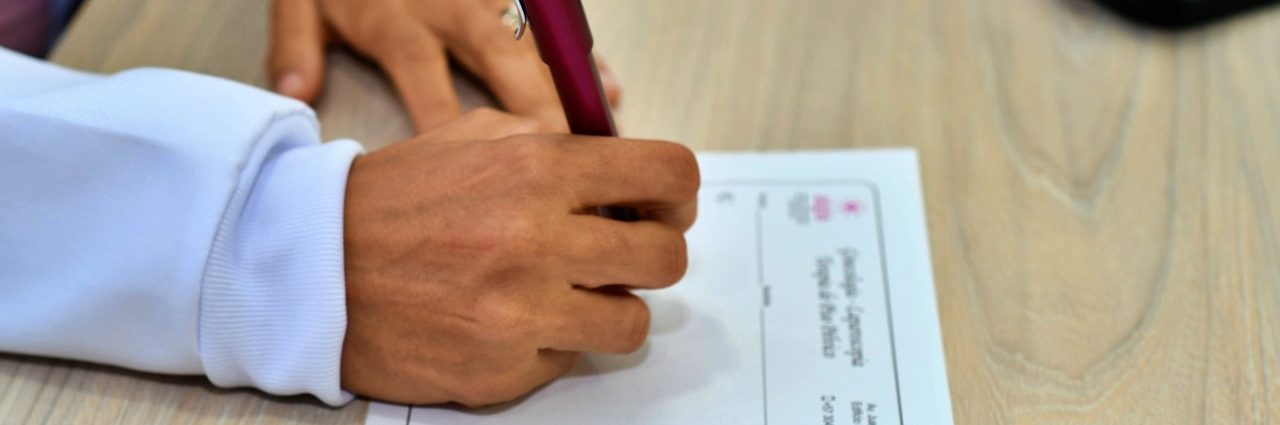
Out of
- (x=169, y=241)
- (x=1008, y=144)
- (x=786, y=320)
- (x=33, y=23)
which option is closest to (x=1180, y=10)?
(x=1008, y=144)

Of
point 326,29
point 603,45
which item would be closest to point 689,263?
point 603,45

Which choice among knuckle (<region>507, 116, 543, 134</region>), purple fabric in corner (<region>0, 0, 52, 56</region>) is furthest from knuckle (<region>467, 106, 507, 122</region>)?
purple fabric in corner (<region>0, 0, 52, 56</region>)

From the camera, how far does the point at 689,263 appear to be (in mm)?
575

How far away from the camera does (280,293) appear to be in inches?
19.0

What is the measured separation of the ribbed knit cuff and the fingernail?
151 millimetres

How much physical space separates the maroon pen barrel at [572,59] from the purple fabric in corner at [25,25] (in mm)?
470

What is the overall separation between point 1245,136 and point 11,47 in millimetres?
785

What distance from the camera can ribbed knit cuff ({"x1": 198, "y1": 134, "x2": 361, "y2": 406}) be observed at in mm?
480

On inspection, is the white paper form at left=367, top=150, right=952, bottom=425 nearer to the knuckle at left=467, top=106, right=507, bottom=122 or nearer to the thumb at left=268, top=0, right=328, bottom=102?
the knuckle at left=467, top=106, right=507, bottom=122

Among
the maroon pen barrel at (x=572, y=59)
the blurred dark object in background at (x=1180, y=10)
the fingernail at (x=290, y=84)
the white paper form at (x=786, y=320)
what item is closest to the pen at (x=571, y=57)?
the maroon pen barrel at (x=572, y=59)

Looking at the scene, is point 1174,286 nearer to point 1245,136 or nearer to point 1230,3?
point 1245,136

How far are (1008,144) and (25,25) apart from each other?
0.65 metres

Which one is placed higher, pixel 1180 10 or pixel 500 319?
pixel 1180 10

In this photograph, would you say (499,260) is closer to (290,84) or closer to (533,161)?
(533,161)
